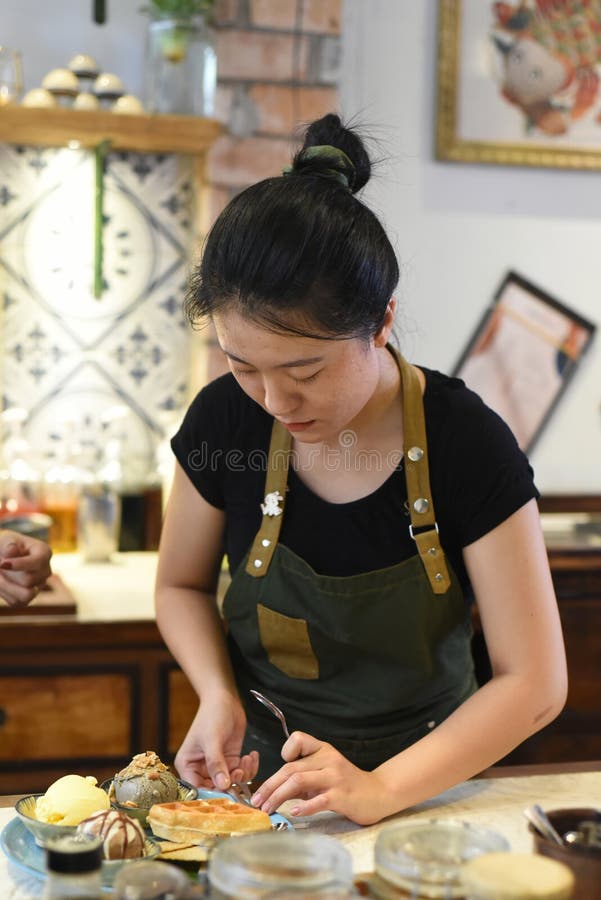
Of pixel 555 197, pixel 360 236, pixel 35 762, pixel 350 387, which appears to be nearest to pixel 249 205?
pixel 360 236

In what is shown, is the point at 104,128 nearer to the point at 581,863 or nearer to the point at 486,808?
the point at 486,808

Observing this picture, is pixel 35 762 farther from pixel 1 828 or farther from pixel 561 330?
pixel 561 330

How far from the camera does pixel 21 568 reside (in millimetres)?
1828

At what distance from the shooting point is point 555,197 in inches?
128

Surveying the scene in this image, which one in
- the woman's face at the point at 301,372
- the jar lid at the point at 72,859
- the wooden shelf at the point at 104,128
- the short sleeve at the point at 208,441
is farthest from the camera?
the wooden shelf at the point at 104,128

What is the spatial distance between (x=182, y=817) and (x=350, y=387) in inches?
23.5

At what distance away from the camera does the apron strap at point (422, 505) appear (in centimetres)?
169

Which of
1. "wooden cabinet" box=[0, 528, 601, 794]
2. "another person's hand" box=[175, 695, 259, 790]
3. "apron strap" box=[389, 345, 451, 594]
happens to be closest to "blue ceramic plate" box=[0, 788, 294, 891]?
"another person's hand" box=[175, 695, 259, 790]

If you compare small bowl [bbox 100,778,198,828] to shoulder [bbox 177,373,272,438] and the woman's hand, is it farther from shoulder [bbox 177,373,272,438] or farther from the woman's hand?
shoulder [bbox 177,373,272,438]

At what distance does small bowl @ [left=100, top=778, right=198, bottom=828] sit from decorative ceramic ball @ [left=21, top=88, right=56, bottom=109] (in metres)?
1.94

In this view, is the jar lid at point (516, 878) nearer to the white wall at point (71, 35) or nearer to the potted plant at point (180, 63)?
the potted plant at point (180, 63)

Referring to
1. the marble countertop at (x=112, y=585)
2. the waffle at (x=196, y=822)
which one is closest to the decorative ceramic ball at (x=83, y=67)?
the marble countertop at (x=112, y=585)

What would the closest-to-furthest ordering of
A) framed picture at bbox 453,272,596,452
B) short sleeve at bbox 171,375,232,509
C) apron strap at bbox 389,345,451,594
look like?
1. apron strap at bbox 389,345,451,594
2. short sleeve at bbox 171,375,232,509
3. framed picture at bbox 453,272,596,452

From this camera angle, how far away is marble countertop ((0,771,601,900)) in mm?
1324
